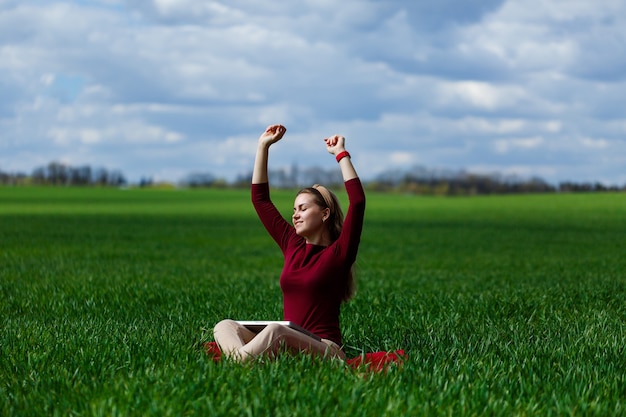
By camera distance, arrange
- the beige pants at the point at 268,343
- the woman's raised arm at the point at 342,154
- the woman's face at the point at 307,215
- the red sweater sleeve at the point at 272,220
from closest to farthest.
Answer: the beige pants at the point at 268,343
the woman's raised arm at the point at 342,154
the woman's face at the point at 307,215
the red sweater sleeve at the point at 272,220

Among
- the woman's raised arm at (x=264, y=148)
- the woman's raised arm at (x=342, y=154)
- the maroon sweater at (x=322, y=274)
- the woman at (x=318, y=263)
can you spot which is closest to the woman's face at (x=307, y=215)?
the woman at (x=318, y=263)

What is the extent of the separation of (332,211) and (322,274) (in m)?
0.55

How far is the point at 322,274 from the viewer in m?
6.68

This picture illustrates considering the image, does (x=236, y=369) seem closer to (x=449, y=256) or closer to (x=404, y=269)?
(x=404, y=269)

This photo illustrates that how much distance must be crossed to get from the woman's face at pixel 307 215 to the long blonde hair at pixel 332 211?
0.12ft

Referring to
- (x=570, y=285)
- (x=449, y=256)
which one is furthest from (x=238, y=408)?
(x=449, y=256)

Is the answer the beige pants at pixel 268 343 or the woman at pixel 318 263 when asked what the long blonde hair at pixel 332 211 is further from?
the beige pants at pixel 268 343

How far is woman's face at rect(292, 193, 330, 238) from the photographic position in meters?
6.80

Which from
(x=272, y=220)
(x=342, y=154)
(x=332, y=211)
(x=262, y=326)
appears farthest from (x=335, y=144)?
(x=262, y=326)

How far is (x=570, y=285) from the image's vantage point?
560 inches

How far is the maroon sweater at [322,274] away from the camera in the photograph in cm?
656

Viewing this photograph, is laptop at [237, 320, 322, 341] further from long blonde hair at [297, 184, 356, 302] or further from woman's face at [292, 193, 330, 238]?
woman's face at [292, 193, 330, 238]

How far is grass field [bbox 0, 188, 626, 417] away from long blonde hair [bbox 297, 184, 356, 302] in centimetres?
78

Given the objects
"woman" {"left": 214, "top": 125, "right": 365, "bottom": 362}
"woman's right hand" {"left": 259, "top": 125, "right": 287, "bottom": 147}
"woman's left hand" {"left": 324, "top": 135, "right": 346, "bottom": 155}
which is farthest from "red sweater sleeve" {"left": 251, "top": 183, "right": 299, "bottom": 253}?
"woman's left hand" {"left": 324, "top": 135, "right": 346, "bottom": 155}
